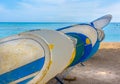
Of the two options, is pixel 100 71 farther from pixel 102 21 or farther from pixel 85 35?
pixel 102 21

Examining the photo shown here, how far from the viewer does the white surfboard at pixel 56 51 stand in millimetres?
4691

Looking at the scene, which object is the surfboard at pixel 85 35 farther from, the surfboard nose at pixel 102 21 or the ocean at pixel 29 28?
the ocean at pixel 29 28

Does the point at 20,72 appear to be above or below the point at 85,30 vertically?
below

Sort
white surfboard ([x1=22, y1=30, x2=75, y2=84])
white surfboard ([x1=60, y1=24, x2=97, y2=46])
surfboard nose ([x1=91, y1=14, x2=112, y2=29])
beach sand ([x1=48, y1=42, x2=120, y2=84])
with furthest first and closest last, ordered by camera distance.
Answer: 1. surfboard nose ([x1=91, y1=14, x2=112, y2=29])
2. white surfboard ([x1=60, y1=24, x2=97, y2=46])
3. beach sand ([x1=48, y1=42, x2=120, y2=84])
4. white surfboard ([x1=22, y1=30, x2=75, y2=84])

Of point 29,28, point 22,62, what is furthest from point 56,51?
point 29,28

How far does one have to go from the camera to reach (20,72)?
458 centimetres

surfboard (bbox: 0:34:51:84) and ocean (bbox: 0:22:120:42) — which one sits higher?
surfboard (bbox: 0:34:51:84)

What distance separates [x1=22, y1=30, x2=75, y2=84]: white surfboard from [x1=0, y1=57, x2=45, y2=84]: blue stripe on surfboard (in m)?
0.14

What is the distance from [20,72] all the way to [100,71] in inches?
185

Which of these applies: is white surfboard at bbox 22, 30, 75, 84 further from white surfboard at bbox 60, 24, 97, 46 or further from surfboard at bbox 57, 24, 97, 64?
white surfboard at bbox 60, 24, 97, 46

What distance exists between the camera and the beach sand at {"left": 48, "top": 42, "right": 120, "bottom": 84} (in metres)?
7.68

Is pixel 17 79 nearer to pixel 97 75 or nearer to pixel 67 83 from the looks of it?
pixel 67 83

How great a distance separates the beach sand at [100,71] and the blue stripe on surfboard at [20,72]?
9.06 feet

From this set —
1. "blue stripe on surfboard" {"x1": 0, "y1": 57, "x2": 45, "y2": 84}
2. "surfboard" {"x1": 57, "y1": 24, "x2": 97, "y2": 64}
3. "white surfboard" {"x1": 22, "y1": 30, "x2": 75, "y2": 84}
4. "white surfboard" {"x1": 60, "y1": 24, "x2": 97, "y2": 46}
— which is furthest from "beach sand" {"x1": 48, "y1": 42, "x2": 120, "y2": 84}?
"blue stripe on surfboard" {"x1": 0, "y1": 57, "x2": 45, "y2": 84}
